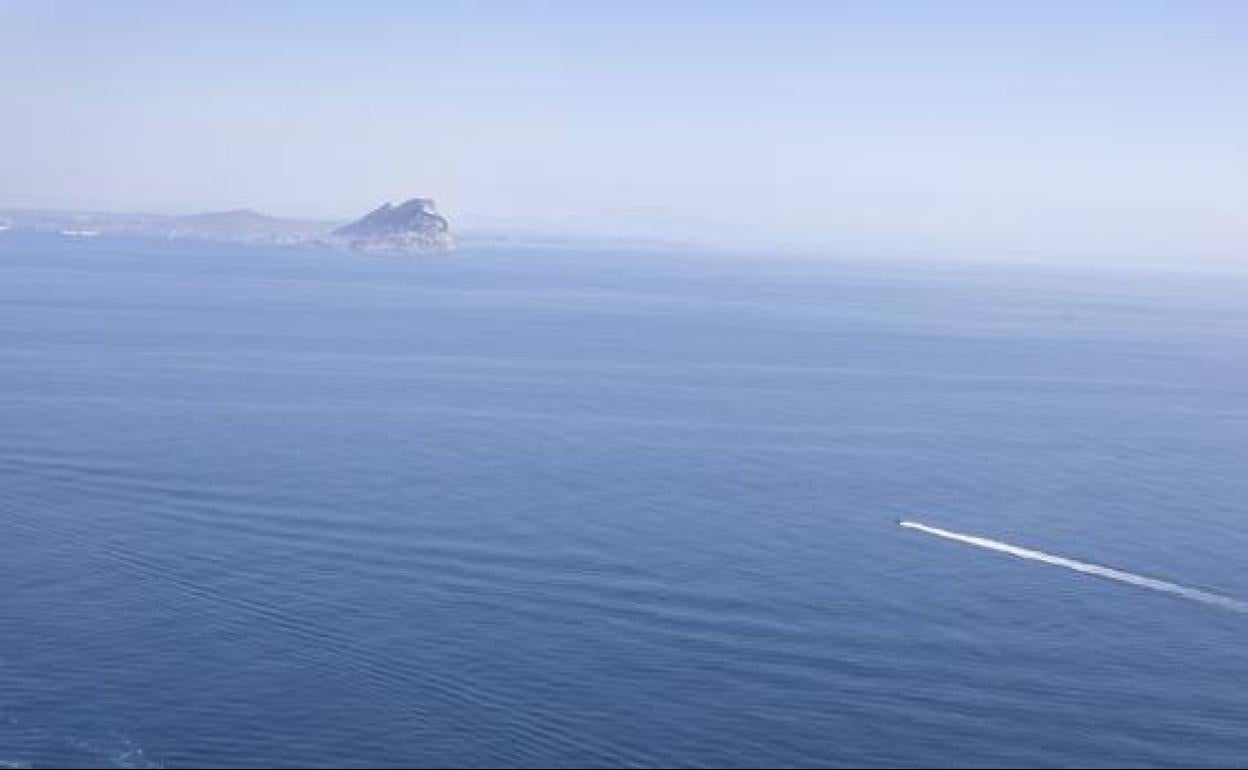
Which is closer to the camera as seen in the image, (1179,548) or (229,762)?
(229,762)

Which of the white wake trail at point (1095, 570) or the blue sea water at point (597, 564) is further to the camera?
the white wake trail at point (1095, 570)

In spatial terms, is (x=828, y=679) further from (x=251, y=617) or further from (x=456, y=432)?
(x=456, y=432)

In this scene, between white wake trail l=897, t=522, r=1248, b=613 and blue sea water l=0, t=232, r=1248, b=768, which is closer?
blue sea water l=0, t=232, r=1248, b=768

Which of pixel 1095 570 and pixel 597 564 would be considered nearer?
pixel 597 564

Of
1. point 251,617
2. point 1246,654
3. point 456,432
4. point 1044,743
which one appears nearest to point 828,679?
point 1044,743
